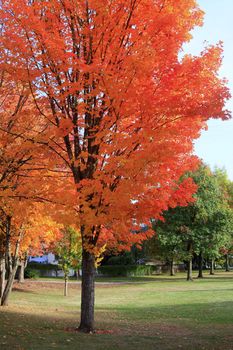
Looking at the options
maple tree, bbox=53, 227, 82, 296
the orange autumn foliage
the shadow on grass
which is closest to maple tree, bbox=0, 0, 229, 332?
the orange autumn foliage

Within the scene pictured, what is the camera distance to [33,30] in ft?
30.6

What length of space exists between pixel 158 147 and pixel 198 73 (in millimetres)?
2352

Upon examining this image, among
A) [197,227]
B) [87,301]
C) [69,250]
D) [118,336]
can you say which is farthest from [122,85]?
[197,227]

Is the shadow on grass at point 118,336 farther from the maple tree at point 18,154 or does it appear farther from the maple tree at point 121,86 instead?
the maple tree at point 18,154

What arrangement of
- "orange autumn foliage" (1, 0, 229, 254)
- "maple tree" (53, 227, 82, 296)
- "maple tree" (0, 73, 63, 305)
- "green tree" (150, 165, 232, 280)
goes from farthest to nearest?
1. "green tree" (150, 165, 232, 280)
2. "maple tree" (53, 227, 82, 296)
3. "maple tree" (0, 73, 63, 305)
4. "orange autumn foliage" (1, 0, 229, 254)

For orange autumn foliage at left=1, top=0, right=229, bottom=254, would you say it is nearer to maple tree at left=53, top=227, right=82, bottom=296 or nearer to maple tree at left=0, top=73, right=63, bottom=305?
maple tree at left=0, top=73, right=63, bottom=305

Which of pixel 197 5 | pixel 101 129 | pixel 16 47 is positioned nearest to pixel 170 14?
pixel 197 5

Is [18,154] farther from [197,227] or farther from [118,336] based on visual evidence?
[197,227]

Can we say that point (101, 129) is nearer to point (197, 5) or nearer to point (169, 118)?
point (169, 118)

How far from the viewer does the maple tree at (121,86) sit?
29.5ft

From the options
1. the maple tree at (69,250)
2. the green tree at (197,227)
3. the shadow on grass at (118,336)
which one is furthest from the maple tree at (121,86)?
the green tree at (197,227)

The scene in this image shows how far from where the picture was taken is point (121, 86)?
28.4 ft

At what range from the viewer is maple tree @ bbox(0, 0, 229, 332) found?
8.99m

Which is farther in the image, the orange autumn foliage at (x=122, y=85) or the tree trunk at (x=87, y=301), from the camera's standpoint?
the tree trunk at (x=87, y=301)
